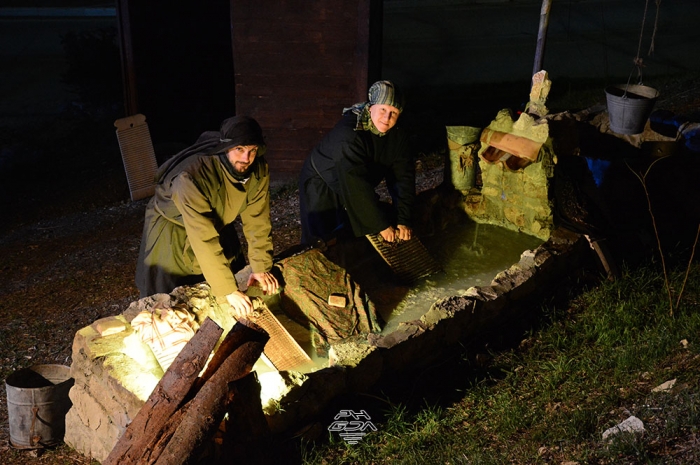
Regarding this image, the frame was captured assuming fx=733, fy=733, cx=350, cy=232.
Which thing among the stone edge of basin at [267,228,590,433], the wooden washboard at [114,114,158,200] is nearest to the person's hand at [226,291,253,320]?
the stone edge of basin at [267,228,590,433]

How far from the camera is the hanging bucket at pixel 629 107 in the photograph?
7801 mm

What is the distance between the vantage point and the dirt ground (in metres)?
7.04

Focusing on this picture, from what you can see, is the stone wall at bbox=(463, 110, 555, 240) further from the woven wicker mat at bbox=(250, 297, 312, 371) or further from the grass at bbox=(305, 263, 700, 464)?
the woven wicker mat at bbox=(250, 297, 312, 371)

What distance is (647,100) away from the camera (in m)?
7.74

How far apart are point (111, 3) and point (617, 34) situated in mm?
16564

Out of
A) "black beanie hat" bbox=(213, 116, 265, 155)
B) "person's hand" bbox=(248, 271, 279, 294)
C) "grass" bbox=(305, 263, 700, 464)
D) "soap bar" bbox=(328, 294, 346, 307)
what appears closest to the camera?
"grass" bbox=(305, 263, 700, 464)

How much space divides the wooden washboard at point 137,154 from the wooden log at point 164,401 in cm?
758

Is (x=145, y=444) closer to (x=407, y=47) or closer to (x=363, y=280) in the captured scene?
(x=363, y=280)

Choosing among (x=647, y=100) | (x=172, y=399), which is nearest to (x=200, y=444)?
(x=172, y=399)

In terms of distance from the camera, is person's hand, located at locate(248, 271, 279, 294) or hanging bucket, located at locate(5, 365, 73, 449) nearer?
hanging bucket, located at locate(5, 365, 73, 449)

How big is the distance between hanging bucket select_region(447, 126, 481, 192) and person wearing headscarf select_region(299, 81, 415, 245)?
102 cm

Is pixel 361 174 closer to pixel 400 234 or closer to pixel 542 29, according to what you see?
pixel 400 234

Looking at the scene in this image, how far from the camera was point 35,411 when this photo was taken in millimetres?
5133

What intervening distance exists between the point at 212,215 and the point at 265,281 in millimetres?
714
